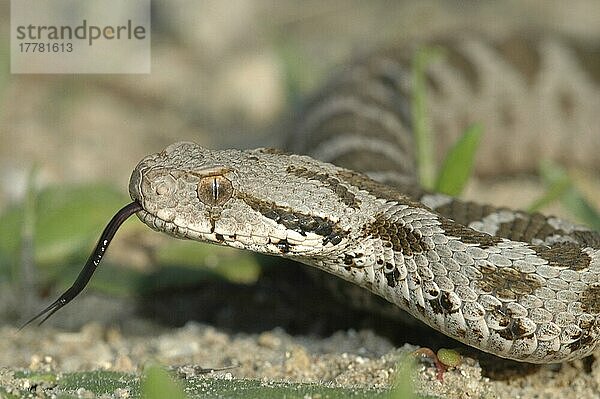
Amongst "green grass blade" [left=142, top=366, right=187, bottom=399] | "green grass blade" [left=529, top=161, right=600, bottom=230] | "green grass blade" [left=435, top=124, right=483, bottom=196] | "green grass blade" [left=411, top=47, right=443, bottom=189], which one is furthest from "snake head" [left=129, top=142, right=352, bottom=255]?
"green grass blade" [left=411, top=47, right=443, bottom=189]

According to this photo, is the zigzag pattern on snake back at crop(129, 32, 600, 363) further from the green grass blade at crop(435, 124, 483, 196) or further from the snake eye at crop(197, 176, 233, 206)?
the green grass blade at crop(435, 124, 483, 196)

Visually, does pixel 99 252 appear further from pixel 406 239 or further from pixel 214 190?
pixel 406 239

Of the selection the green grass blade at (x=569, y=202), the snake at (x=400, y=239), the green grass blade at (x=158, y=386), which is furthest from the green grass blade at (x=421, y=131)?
the green grass blade at (x=158, y=386)

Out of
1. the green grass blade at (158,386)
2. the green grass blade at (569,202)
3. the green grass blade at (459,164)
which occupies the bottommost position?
the green grass blade at (158,386)

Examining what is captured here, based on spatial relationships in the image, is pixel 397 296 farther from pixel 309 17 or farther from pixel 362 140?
pixel 309 17

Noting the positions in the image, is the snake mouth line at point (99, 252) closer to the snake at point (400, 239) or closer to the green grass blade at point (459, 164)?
the snake at point (400, 239)

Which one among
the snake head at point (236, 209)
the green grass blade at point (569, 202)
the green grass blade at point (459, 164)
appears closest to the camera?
the snake head at point (236, 209)
